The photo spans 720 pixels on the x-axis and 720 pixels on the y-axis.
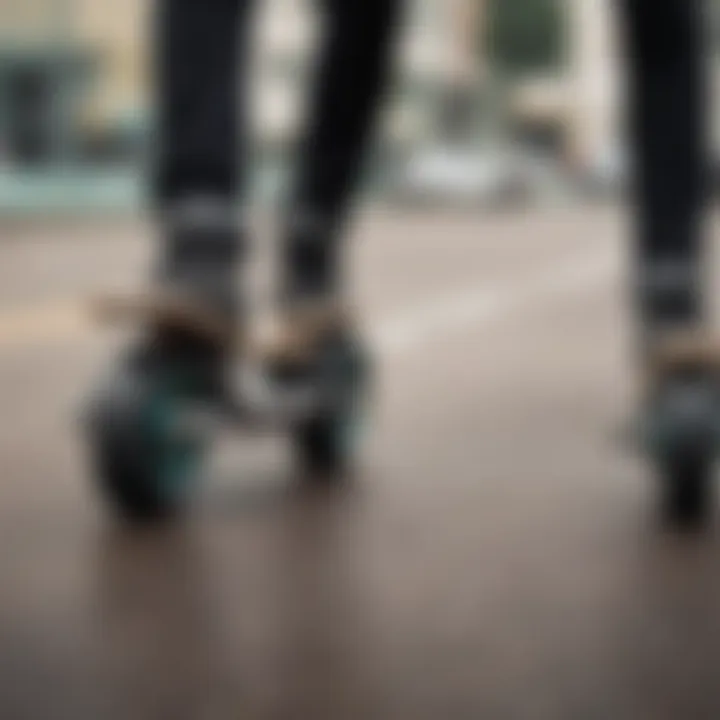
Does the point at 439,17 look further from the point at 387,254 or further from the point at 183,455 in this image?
the point at 183,455

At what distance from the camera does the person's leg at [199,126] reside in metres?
1.22

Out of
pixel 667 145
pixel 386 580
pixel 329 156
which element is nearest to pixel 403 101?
pixel 329 156

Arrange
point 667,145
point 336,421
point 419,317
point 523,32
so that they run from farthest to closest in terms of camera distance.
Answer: point 523,32
point 419,317
point 336,421
point 667,145

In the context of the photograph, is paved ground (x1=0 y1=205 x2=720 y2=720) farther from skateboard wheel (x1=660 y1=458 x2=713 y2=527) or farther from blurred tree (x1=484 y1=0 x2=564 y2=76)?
blurred tree (x1=484 y1=0 x2=564 y2=76)

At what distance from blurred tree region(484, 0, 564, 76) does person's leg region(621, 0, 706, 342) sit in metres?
9.06

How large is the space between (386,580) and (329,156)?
1.82 feet

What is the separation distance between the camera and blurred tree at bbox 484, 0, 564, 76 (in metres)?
11.5

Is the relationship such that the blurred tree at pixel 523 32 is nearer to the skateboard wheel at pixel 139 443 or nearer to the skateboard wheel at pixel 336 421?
→ the skateboard wheel at pixel 336 421

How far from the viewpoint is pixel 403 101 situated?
49.9 ft

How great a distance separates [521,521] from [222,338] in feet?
0.81

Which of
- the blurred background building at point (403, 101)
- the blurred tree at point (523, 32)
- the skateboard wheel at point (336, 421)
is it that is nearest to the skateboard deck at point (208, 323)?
the skateboard wheel at point (336, 421)

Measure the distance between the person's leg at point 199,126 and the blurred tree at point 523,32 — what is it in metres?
9.23

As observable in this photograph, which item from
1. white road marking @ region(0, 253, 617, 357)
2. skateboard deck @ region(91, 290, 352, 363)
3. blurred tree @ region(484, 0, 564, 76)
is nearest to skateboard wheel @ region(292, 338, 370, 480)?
skateboard deck @ region(91, 290, 352, 363)

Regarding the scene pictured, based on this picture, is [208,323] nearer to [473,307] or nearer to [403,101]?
[473,307]
